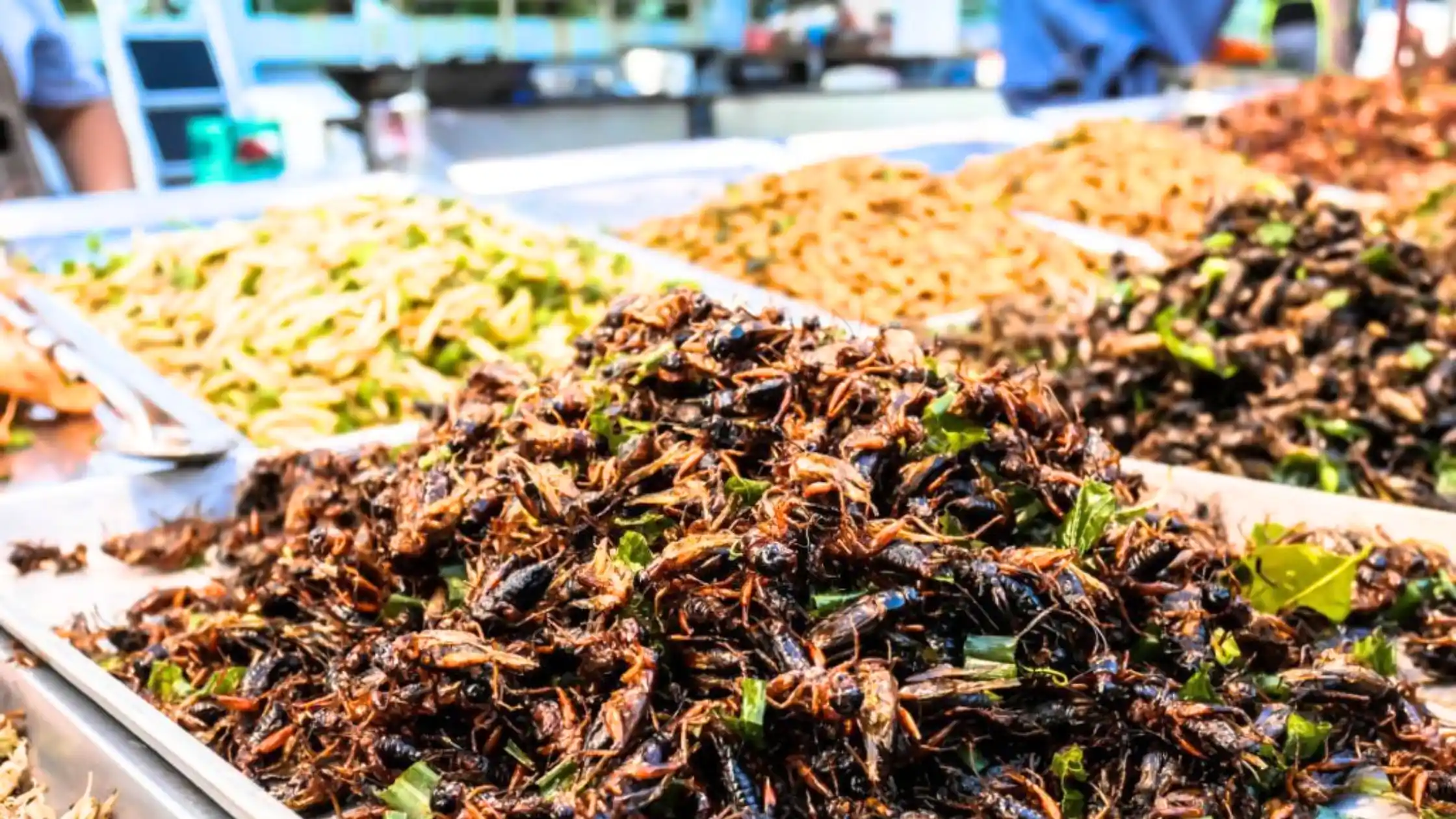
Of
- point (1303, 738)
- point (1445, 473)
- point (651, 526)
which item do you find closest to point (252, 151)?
point (651, 526)

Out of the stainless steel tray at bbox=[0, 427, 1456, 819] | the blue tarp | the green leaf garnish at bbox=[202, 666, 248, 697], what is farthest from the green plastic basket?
the green leaf garnish at bbox=[202, 666, 248, 697]

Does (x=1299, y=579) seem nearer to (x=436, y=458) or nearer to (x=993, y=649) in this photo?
(x=993, y=649)

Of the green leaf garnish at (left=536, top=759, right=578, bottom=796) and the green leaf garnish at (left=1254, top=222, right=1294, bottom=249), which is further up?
the green leaf garnish at (left=1254, top=222, right=1294, bottom=249)

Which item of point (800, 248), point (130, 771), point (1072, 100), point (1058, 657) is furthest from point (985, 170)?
point (130, 771)

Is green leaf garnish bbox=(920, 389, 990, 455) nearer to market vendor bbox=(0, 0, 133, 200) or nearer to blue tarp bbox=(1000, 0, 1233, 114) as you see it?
market vendor bbox=(0, 0, 133, 200)

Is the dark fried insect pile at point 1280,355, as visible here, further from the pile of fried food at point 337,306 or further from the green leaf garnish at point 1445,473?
the pile of fried food at point 337,306

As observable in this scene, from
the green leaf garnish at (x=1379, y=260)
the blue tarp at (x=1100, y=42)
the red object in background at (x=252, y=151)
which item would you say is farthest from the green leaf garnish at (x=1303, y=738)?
the blue tarp at (x=1100, y=42)
